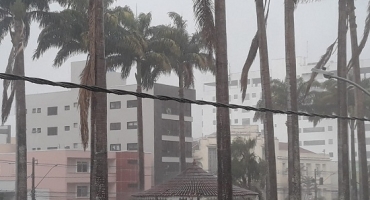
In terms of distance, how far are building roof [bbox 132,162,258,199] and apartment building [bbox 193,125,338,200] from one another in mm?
45398

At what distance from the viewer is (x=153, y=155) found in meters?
67.0

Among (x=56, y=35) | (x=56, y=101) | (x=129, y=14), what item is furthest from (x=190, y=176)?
(x=56, y=101)

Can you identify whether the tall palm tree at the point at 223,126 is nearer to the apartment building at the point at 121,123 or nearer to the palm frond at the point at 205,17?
the palm frond at the point at 205,17

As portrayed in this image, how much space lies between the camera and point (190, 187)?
29.5 metres

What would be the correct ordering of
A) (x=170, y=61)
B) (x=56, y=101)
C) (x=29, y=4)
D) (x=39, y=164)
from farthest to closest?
(x=56, y=101), (x=39, y=164), (x=170, y=61), (x=29, y=4)

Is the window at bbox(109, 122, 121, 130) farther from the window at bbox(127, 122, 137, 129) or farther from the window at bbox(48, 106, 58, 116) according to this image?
the window at bbox(48, 106, 58, 116)

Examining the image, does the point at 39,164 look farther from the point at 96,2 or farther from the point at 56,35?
the point at 96,2

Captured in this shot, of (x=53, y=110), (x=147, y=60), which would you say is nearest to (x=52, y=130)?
(x=53, y=110)

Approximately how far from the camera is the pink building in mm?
57031

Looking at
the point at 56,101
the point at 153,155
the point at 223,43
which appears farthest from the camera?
the point at 56,101

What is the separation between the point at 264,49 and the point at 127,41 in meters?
11.3

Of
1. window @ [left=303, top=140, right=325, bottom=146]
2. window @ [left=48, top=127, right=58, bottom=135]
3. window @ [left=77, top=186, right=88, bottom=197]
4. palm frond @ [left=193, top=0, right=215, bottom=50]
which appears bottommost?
window @ [left=77, top=186, right=88, bottom=197]

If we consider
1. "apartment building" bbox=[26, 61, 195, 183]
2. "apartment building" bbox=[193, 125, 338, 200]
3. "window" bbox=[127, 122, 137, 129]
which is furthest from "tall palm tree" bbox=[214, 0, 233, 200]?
"apartment building" bbox=[193, 125, 338, 200]

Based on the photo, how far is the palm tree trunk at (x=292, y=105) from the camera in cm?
3048
